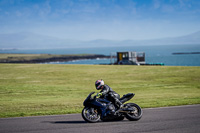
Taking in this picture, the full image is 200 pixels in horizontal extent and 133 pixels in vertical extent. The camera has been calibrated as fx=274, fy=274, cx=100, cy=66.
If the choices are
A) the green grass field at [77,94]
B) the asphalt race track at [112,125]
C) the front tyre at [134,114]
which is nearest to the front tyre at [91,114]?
the asphalt race track at [112,125]

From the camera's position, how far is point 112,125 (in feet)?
31.1

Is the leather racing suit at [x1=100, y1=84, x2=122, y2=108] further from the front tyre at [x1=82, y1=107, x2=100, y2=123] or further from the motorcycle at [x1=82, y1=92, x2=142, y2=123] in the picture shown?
the front tyre at [x1=82, y1=107, x2=100, y2=123]

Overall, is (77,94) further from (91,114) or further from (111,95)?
→ (111,95)

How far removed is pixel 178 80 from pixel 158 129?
67.5 ft

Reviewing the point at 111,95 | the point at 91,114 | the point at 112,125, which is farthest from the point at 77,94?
the point at 112,125

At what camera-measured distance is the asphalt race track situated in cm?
866

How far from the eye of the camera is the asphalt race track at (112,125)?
8.66m

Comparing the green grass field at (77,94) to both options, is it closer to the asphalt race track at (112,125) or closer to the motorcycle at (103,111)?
the asphalt race track at (112,125)

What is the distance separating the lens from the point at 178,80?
92.6 ft

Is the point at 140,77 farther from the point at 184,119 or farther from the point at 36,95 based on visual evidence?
the point at 184,119

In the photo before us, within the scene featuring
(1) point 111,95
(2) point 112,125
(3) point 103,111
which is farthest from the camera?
(1) point 111,95

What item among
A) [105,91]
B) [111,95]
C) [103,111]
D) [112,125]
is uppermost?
[105,91]

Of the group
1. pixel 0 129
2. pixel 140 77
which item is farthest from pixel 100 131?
pixel 140 77

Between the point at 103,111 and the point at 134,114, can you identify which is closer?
the point at 103,111
